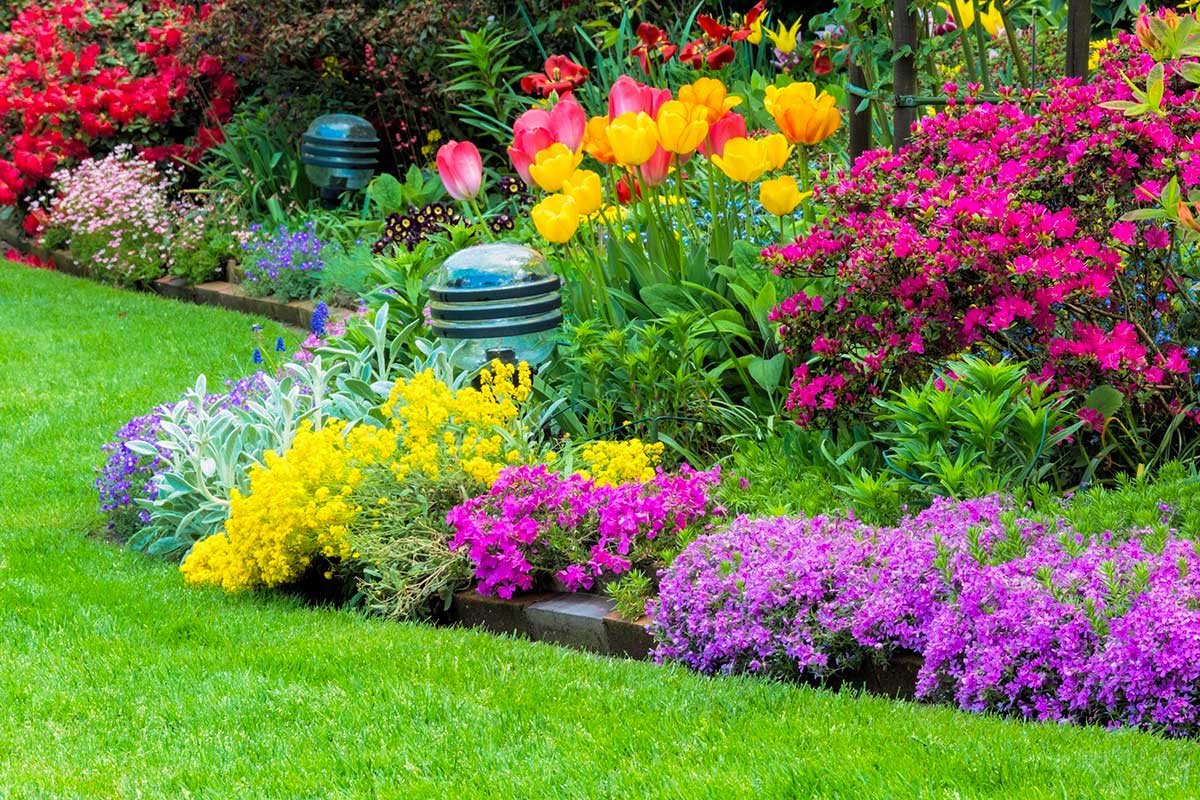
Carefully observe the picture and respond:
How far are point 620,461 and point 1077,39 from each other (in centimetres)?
223

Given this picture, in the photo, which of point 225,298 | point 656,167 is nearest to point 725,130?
point 656,167

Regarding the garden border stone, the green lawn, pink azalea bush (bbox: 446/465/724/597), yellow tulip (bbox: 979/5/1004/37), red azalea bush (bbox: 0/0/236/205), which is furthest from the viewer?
red azalea bush (bbox: 0/0/236/205)

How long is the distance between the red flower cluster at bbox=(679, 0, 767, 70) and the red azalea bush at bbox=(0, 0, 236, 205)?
6420mm

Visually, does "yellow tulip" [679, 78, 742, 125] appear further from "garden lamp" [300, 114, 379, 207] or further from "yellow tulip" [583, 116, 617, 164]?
"garden lamp" [300, 114, 379, 207]

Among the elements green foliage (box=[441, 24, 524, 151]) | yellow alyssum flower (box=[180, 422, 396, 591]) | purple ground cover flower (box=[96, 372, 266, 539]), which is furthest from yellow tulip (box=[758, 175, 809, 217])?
green foliage (box=[441, 24, 524, 151])

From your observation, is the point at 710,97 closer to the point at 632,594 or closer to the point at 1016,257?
the point at 1016,257

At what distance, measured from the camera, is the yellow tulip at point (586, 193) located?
5.31 m

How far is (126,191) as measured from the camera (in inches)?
447

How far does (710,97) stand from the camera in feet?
18.4

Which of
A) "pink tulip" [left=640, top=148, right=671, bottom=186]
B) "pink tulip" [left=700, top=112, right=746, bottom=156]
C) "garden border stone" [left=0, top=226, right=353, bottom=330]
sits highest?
"pink tulip" [left=700, top=112, right=746, bottom=156]

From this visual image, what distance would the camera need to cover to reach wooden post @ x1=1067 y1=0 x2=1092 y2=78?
17.0 feet

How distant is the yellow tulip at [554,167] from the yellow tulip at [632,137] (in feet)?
0.68

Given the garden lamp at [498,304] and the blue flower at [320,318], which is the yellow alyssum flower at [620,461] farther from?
the blue flower at [320,318]

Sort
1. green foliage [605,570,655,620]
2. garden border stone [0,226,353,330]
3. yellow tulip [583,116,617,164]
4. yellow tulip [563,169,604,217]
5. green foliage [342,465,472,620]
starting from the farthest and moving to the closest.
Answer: garden border stone [0,226,353,330]
yellow tulip [583,116,617,164]
yellow tulip [563,169,604,217]
green foliage [342,465,472,620]
green foliage [605,570,655,620]
